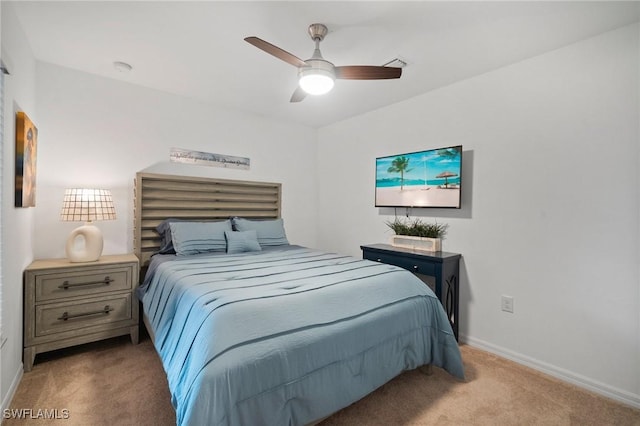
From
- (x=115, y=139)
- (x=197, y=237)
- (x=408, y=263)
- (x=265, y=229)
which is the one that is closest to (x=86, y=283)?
(x=197, y=237)

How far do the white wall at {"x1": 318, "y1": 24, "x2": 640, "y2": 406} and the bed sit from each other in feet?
2.76

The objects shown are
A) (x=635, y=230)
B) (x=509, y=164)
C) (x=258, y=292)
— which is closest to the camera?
(x=258, y=292)

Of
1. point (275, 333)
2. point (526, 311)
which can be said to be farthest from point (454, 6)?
point (526, 311)

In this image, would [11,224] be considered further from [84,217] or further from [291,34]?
[291,34]

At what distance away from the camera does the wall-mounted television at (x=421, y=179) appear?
9.40 feet

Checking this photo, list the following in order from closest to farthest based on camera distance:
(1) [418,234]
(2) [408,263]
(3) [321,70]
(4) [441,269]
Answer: (3) [321,70]
(4) [441,269]
(2) [408,263]
(1) [418,234]

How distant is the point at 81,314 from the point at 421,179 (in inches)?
129

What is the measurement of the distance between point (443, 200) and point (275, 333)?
7.22 ft

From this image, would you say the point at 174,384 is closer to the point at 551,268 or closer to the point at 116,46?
the point at 116,46

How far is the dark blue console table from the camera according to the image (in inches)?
105

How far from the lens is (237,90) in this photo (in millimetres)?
3205

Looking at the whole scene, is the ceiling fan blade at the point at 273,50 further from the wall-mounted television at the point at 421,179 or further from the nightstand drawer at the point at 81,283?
the nightstand drawer at the point at 81,283

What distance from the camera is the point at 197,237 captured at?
2.98 metres

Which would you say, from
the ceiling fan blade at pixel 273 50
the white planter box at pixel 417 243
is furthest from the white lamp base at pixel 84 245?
the white planter box at pixel 417 243
